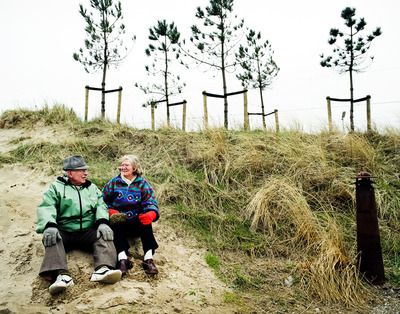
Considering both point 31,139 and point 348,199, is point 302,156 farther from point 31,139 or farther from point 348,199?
point 31,139

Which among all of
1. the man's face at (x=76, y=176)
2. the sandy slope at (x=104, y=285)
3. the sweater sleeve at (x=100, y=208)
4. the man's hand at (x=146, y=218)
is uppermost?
the man's face at (x=76, y=176)

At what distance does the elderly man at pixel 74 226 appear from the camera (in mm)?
3068

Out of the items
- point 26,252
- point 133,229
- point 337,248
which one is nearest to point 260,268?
point 337,248

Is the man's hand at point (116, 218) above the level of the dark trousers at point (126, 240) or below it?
above

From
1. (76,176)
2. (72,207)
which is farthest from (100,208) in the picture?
(76,176)

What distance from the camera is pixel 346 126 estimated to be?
7773 mm

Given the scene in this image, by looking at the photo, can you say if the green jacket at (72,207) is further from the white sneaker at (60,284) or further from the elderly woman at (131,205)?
the white sneaker at (60,284)

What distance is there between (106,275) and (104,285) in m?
0.13

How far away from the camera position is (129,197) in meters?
3.87

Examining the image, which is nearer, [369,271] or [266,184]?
[369,271]

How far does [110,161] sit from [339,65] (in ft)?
36.9

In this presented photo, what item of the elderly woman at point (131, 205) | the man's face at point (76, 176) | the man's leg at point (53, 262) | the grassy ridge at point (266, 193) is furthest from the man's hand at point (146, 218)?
the grassy ridge at point (266, 193)

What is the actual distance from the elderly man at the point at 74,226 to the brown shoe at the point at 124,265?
3.3 inches

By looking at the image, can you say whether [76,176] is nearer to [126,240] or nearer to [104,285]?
[126,240]
